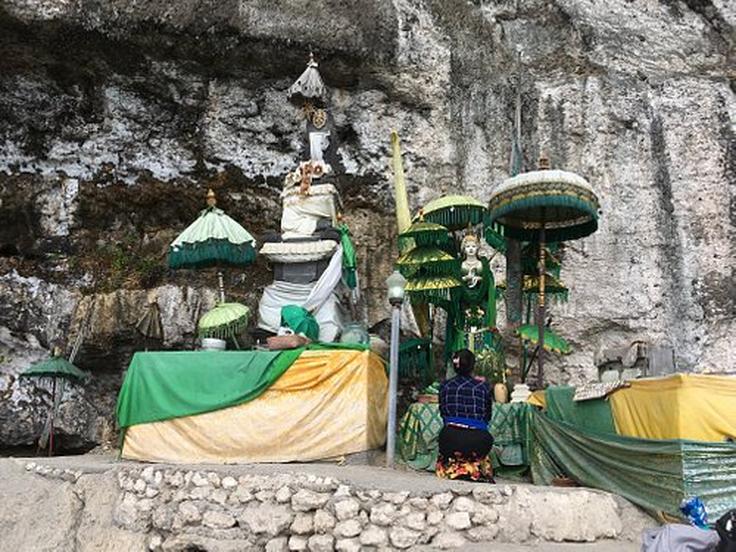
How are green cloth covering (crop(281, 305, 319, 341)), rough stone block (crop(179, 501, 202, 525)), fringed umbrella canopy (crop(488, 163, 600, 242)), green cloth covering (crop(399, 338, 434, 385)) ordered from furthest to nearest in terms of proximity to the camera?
1. green cloth covering (crop(399, 338, 434, 385))
2. green cloth covering (crop(281, 305, 319, 341))
3. fringed umbrella canopy (crop(488, 163, 600, 242))
4. rough stone block (crop(179, 501, 202, 525))

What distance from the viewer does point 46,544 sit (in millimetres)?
5816

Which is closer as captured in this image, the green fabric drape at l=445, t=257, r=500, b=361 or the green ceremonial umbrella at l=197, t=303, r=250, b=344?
the green ceremonial umbrella at l=197, t=303, r=250, b=344

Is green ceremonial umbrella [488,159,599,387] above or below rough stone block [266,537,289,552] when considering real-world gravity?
above

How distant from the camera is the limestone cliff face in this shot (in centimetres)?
1109

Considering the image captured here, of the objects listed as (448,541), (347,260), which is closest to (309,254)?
(347,260)

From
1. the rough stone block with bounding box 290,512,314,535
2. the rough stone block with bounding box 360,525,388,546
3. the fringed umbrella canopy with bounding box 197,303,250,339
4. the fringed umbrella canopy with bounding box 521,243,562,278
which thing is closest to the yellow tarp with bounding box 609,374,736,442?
the rough stone block with bounding box 360,525,388,546

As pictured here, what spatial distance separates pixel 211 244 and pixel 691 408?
5.14m

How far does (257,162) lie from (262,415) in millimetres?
6625

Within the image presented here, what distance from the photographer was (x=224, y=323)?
314 inches

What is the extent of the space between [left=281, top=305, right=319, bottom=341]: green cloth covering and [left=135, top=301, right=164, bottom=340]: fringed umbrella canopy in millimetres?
3467

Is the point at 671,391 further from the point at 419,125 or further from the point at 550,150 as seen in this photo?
the point at 419,125

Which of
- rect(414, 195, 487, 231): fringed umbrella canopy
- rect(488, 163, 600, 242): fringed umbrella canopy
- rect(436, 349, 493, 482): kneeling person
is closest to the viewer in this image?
rect(436, 349, 493, 482): kneeling person

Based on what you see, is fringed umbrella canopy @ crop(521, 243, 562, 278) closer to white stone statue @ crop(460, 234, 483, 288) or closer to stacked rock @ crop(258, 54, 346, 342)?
white stone statue @ crop(460, 234, 483, 288)

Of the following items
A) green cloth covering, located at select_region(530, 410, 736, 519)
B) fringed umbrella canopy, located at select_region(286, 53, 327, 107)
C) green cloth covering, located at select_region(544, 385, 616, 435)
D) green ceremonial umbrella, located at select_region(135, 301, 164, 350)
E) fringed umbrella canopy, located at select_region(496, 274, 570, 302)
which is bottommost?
green cloth covering, located at select_region(530, 410, 736, 519)
